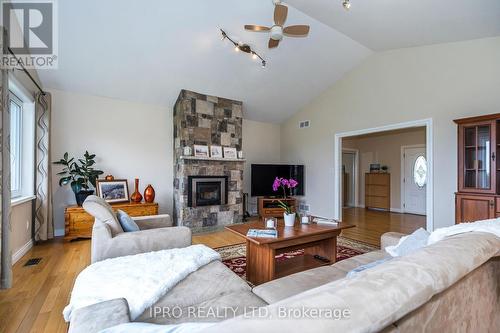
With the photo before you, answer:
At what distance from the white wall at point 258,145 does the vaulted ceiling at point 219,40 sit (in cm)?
124

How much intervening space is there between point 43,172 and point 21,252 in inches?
47.2

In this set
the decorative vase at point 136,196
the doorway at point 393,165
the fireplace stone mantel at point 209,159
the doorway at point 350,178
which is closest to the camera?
the doorway at point 393,165

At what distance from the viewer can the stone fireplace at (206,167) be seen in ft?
14.6

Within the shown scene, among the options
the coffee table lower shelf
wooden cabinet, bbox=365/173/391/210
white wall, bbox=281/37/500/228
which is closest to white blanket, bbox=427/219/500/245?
the coffee table lower shelf

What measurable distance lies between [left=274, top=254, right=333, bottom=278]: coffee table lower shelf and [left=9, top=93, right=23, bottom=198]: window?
3.65 meters

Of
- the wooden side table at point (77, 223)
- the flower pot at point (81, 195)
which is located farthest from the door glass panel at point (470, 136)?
the flower pot at point (81, 195)

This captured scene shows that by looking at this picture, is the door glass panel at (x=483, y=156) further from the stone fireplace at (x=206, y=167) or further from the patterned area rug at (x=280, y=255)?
the stone fireplace at (x=206, y=167)

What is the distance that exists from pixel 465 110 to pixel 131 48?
192 inches

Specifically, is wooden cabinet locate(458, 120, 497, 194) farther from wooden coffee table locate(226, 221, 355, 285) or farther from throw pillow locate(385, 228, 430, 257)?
throw pillow locate(385, 228, 430, 257)

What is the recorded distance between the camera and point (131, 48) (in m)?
3.49

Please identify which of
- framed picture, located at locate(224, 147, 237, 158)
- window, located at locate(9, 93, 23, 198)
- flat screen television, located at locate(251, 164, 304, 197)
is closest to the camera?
window, located at locate(9, 93, 23, 198)

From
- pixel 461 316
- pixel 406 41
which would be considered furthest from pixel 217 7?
pixel 461 316

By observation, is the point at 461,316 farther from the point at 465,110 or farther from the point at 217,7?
the point at 217,7

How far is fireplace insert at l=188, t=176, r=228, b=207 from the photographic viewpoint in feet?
14.7
